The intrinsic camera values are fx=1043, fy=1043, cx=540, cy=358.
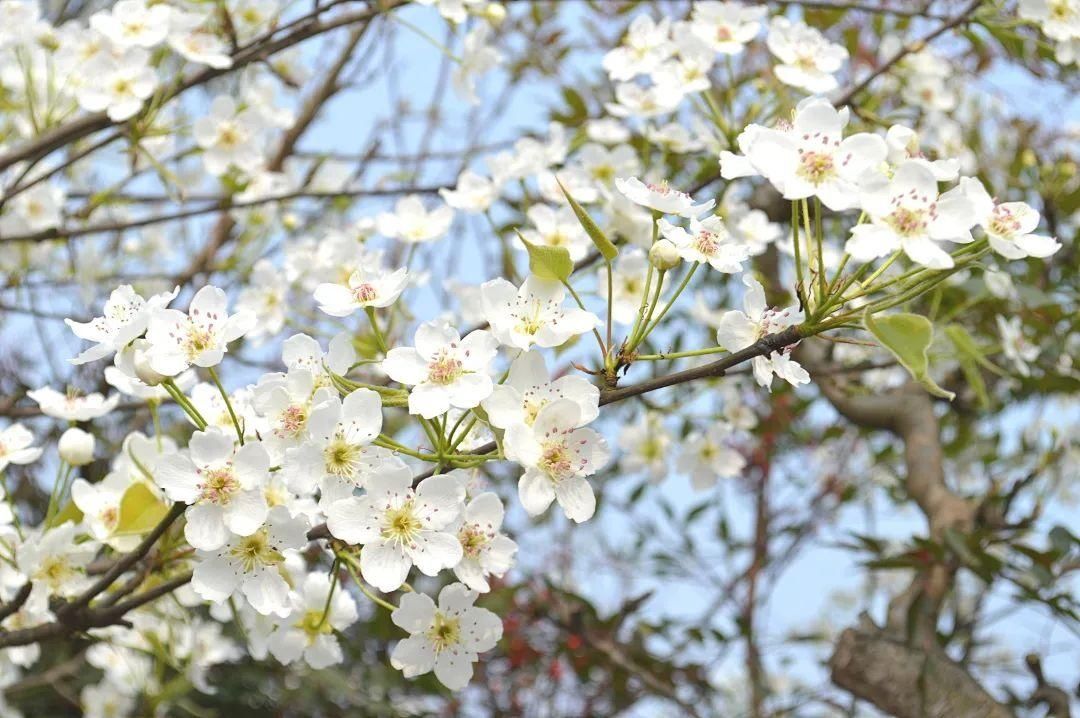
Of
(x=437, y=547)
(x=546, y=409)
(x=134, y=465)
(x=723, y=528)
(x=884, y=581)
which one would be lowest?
(x=884, y=581)

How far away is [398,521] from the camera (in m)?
0.89

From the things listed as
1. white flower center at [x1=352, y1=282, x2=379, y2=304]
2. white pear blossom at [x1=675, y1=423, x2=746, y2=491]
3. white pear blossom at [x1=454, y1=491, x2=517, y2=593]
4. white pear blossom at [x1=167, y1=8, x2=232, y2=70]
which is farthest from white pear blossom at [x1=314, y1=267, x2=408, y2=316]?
white pear blossom at [x1=675, y1=423, x2=746, y2=491]

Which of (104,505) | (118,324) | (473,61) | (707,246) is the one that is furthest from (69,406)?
(473,61)

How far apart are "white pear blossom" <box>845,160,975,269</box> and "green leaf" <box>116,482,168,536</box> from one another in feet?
2.38

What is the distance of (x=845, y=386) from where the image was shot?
6.63ft

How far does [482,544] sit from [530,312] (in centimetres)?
21

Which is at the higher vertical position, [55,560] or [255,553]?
[255,553]

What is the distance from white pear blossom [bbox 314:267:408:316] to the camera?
996 mm

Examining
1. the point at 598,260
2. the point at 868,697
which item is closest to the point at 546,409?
the point at 598,260

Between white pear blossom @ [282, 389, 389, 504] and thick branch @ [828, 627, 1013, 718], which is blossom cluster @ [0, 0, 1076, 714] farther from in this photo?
thick branch @ [828, 627, 1013, 718]

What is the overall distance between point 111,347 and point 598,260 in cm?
81

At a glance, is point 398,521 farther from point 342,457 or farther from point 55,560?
point 55,560

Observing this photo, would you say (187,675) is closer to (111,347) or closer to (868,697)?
(111,347)

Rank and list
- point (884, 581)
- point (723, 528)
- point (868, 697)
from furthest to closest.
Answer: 1. point (884, 581)
2. point (723, 528)
3. point (868, 697)
